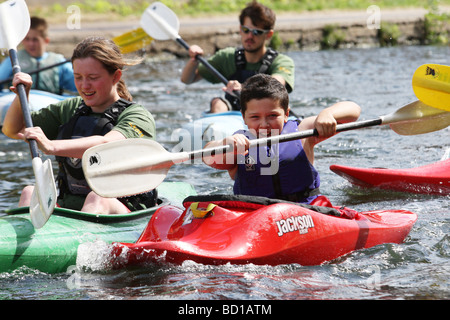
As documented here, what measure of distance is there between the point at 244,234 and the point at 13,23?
6.99 ft

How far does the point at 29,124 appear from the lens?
10.4ft

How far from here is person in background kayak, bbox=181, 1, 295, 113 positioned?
552 centimetres

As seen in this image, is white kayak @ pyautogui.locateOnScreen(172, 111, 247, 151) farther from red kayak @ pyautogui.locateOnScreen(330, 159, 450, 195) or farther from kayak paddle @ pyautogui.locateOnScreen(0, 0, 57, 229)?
kayak paddle @ pyautogui.locateOnScreen(0, 0, 57, 229)

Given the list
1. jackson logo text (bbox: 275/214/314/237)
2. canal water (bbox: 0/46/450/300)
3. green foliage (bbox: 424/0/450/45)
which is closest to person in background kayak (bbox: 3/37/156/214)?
canal water (bbox: 0/46/450/300)

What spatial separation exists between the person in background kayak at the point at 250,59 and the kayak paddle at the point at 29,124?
1796 millimetres

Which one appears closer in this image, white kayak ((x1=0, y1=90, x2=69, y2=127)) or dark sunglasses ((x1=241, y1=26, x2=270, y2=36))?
dark sunglasses ((x1=241, y1=26, x2=270, y2=36))

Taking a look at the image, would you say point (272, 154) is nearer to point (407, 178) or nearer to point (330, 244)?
point (330, 244)

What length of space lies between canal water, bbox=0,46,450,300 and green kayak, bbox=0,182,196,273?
54 millimetres

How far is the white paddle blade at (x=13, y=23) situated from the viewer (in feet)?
13.0

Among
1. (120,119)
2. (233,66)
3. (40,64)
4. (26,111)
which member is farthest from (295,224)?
(40,64)

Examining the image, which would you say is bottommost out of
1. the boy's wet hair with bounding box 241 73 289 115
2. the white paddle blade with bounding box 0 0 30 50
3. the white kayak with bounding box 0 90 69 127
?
the white kayak with bounding box 0 90 69 127

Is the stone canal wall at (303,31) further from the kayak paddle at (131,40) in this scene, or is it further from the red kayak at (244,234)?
the red kayak at (244,234)

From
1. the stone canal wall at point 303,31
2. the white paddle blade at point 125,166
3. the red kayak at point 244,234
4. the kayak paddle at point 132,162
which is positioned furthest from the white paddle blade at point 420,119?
the stone canal wall at point 303,31

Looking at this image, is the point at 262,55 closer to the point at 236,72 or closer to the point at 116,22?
the point at 236,72
